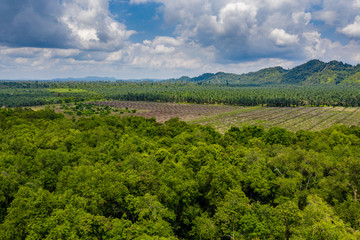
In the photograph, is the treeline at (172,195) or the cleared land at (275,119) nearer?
the treeline at (172,195)

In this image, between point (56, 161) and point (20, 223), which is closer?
point (20, 223)

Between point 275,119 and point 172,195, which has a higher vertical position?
point 172,195

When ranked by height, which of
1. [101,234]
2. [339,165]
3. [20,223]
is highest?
[339,165]

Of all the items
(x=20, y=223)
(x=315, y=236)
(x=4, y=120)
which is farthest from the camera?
(x=4, y=120)

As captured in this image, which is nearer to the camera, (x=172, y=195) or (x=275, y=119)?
(x=172, y=195)

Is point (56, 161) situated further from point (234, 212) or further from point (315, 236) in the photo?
point (315, 236)

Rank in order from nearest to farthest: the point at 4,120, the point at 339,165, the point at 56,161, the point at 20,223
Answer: the point at 20,223 → the point at 339,165 → the point at 56,161 → the point at 4,120

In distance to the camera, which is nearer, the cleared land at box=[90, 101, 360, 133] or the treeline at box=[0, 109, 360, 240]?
the treeline at box=[0, 109, 360, 240]

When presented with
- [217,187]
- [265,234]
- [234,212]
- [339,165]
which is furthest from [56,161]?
[339,165]
